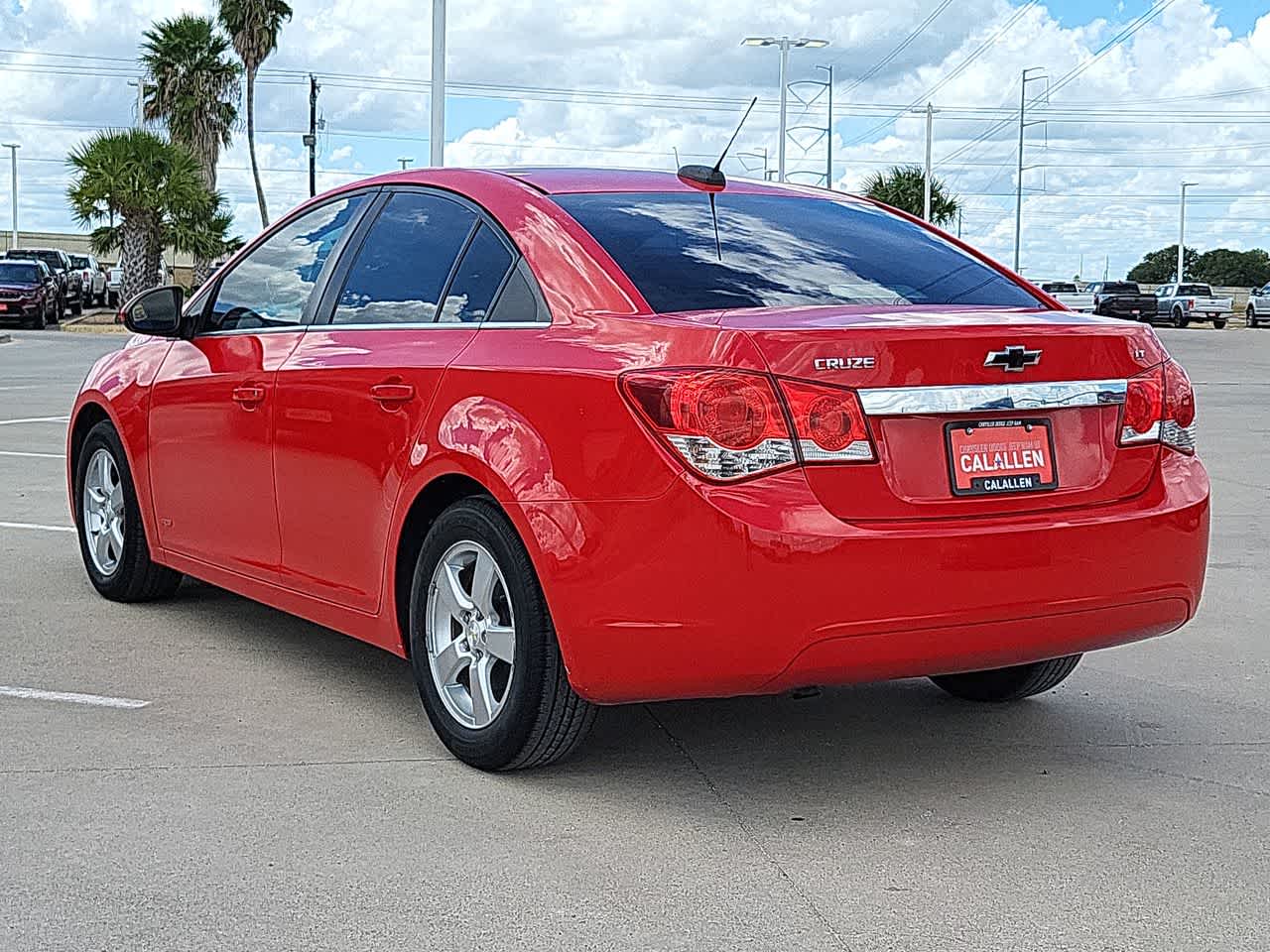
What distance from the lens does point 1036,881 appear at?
407cm

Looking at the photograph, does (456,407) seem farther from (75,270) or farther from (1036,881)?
(75,270)

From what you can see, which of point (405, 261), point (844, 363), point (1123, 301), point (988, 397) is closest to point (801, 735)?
point (988, 397)

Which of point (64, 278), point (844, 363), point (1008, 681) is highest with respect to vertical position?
point (64, 278)

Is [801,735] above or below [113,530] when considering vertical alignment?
below

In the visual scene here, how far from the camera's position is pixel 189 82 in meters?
56.9

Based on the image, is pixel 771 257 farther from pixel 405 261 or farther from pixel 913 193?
pixel 913 193

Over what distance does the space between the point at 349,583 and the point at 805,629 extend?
5.55ft

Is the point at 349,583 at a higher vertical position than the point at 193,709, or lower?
higher

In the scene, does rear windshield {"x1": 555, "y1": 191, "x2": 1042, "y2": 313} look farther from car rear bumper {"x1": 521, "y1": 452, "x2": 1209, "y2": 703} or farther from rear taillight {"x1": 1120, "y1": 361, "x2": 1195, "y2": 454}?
car rear bumper {"x1": 521, "y1": 452, "x2": 1209, "y2": 703}

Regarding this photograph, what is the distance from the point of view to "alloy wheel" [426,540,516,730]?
477cm

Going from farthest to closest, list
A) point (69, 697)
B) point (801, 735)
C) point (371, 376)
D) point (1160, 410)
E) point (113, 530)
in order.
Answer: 1. point (113, 530)
2. point (69, 697)
3. point (801, 735)
4. point (371, 376)
5. point (1160, 410)

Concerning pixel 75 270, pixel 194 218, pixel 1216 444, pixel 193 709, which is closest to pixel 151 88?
pixel 75 270

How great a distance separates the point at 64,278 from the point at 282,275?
141 feet

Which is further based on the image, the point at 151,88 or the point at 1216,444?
the point at 151,88
